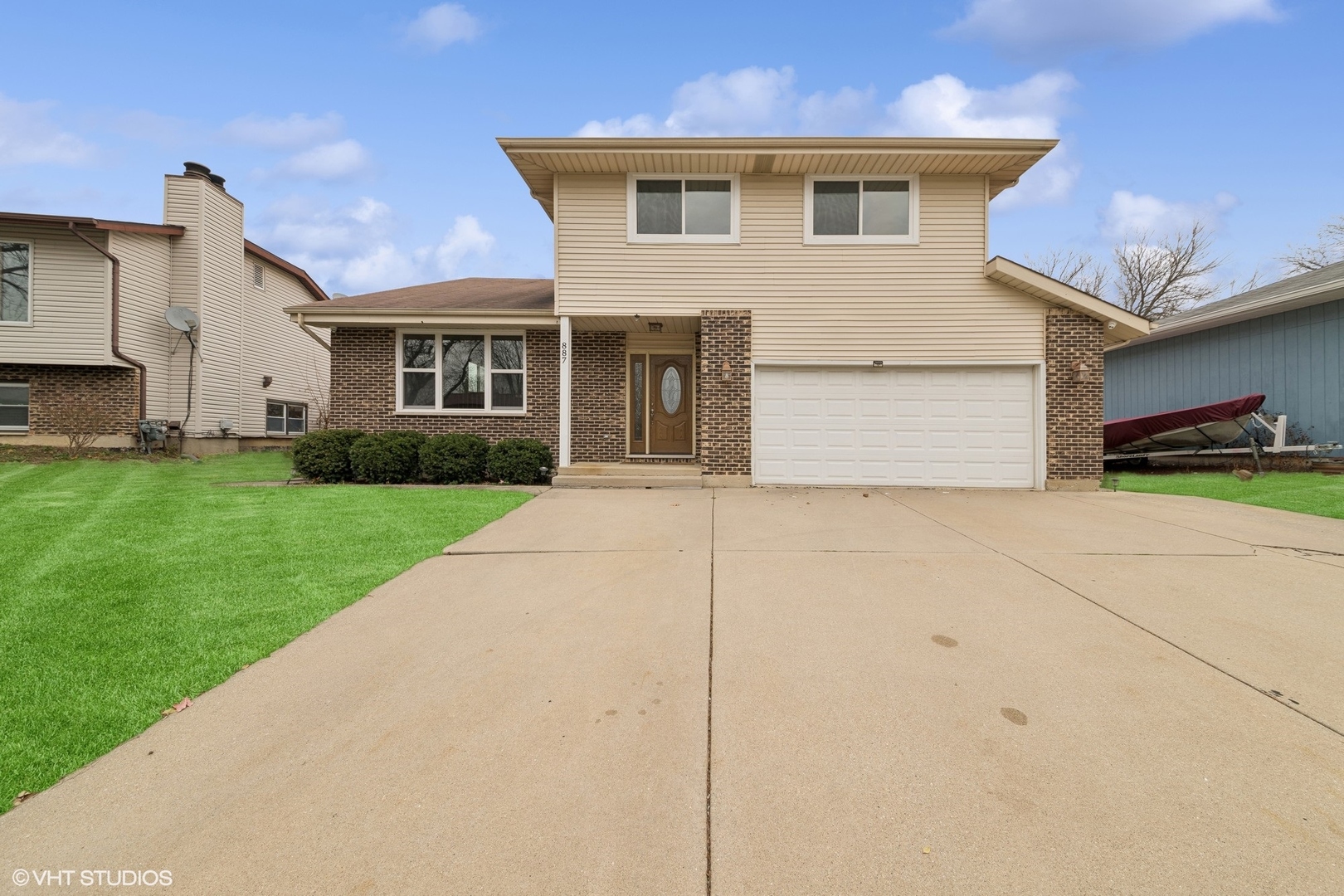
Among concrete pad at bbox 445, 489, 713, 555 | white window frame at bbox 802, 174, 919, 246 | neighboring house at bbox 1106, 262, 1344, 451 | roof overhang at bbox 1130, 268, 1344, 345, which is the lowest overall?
concrete pad at bbox 445, 489, 713, 555

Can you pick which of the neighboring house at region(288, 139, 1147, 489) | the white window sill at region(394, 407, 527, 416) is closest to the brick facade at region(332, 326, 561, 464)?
the white window sill at region(394, 407, 527, 416)

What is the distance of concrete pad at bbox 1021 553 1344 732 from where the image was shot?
342 cm

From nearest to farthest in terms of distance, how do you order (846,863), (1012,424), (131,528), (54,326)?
1. (846,863)
2. (131,528)
3. (1012,424)
4. (54,326)

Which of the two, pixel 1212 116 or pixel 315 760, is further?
pixel 1212 116

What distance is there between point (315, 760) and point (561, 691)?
113cm

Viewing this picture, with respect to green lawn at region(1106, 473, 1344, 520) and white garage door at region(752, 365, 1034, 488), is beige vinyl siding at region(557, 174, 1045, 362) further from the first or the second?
green lawn at region(1106, 473, 1344, 520)

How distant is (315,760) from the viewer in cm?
263

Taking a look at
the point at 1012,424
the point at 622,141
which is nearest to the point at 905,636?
the point at 1012,424

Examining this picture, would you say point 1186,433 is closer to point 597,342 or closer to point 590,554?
point 597,342

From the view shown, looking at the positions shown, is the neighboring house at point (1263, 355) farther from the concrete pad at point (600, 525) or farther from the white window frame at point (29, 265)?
the white window frame at point (29, 265)

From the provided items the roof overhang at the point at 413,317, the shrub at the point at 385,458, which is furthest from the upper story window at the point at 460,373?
the shrub at the point at 385,458

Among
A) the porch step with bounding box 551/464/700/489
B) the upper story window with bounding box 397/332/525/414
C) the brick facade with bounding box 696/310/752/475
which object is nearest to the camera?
the porch step with bounding box 551/464/700/489

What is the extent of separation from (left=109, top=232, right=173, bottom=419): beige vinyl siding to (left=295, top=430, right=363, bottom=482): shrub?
25.4ft

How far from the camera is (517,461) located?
11.1m
